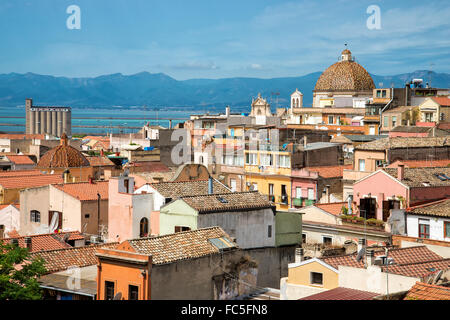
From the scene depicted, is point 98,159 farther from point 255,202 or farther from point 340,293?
point 340,293

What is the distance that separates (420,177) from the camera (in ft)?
92.5

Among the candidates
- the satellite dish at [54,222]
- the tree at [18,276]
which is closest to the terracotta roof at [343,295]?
the tree at [18,276]

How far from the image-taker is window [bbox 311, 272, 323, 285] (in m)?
19.1

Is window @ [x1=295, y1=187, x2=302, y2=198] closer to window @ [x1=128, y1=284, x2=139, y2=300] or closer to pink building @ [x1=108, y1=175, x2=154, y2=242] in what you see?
pink building @ [x1=108, y1=175, x2=154, y2=242]

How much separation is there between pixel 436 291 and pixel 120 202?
44.9 feet

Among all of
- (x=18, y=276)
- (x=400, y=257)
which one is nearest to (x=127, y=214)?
(x=18, y=276)

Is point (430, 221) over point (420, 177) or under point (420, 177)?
under

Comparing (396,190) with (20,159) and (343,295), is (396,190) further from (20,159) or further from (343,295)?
(20,159)

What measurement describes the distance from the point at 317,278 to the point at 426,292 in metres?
4.26

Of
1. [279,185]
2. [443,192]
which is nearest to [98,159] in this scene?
[279,185]

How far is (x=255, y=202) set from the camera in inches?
934

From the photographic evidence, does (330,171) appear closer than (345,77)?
Yes
